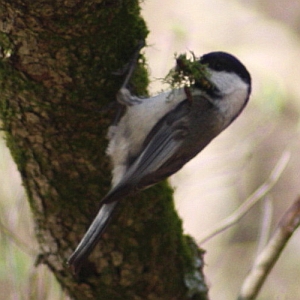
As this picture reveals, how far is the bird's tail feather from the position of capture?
62.8 inches

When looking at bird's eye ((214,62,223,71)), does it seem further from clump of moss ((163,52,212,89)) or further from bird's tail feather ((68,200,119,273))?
bird's tail feather ((68,200,119,273))

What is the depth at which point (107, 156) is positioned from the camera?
165 centimetres

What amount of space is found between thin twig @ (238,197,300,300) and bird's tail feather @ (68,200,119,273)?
41cm

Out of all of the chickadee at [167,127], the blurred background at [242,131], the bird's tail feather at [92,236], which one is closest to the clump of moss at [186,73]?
the chickadee at [167,127]

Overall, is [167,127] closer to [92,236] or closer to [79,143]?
[79,143]

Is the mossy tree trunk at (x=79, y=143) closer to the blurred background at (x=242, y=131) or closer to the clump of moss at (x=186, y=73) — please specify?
the clump of moss at (x=186, y=73)

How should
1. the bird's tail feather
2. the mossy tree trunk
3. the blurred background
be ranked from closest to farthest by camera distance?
the mossy tree trunk, the bird's tail feather, the blurred background

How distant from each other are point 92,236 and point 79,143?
251mm

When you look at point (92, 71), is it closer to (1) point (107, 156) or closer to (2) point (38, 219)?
(1) point (107, 156)

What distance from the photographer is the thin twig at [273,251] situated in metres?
1.53

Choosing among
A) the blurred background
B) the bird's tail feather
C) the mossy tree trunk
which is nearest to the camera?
the mossy tree trunk

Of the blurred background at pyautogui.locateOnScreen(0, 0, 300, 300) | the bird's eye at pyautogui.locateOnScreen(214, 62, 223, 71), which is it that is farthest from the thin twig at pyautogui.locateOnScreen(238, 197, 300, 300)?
the blurred background at pyautogui.locateOnScreen(0, 0, 300, 300)

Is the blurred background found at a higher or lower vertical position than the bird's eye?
lower

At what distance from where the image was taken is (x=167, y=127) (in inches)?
67.1
